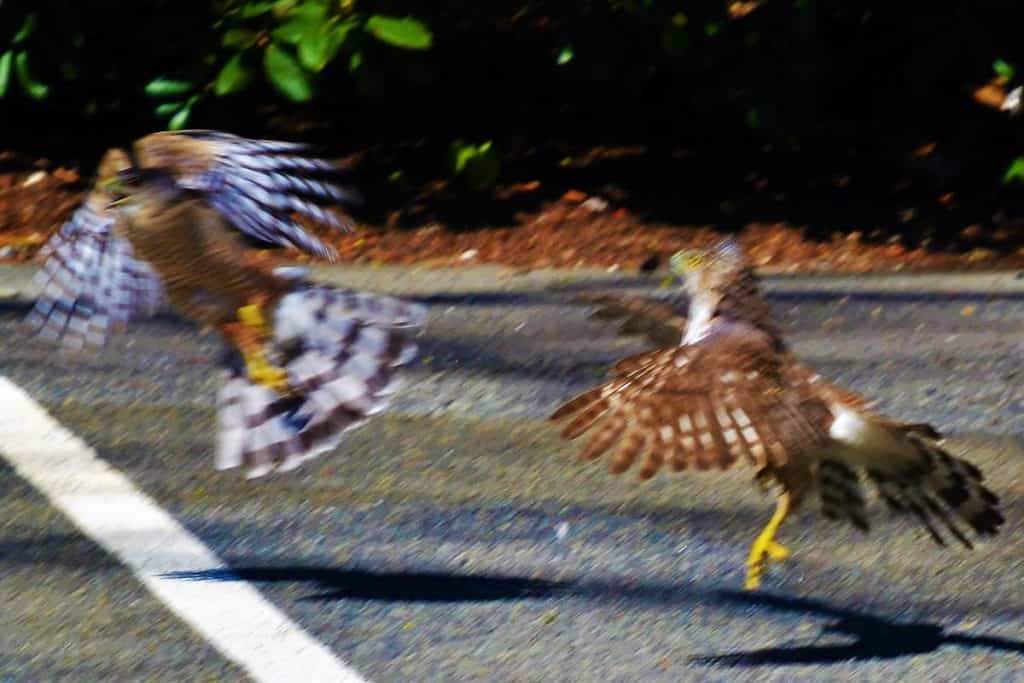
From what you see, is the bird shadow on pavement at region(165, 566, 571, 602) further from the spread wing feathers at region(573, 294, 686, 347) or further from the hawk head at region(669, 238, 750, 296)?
the hawk head at region(669, 238, 750, 296)

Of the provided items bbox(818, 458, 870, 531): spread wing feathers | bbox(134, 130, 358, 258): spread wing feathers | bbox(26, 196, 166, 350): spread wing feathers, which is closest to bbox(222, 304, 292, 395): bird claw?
bbox(134, 130, 358, 258): spread wing feathers

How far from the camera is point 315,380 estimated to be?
5.16 m

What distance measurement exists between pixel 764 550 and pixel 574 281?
3300 mm

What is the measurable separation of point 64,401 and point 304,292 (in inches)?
65.1

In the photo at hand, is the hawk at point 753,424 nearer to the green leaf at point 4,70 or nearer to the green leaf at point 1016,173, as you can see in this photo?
the green leaf at point 1016,173

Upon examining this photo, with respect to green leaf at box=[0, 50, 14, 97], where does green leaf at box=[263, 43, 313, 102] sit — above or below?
above

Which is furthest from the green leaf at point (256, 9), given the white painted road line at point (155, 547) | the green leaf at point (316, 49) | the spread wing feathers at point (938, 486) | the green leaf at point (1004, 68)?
the spread wing feathers at point (938, 486)

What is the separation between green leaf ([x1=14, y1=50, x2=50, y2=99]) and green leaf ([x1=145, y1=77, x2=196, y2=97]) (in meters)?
0.56

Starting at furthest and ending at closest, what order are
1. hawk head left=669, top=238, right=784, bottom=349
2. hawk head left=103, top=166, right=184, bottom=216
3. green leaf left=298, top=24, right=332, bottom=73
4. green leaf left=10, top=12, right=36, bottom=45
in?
green leaf left=10, top=12, right=36, bottom=45 → green leaf left=298, top=24, right=332, bottom=73 → hawk head left=103, top=166, right=184, bottom=216 → hawk head left=669, top=238, right=784, bottom=349

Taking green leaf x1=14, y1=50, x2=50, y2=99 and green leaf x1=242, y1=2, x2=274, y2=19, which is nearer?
green leaf x1=242, y1=2, x2=274, y2=19

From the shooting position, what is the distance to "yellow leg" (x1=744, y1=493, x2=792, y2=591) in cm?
479

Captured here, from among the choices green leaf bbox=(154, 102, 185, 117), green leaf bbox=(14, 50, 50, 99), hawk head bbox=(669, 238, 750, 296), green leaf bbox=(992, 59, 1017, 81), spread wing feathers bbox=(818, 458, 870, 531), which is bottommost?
spread wing feathers bbox=(818, 458, 870, 531)

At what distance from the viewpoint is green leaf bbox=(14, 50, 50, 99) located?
9.27 metres

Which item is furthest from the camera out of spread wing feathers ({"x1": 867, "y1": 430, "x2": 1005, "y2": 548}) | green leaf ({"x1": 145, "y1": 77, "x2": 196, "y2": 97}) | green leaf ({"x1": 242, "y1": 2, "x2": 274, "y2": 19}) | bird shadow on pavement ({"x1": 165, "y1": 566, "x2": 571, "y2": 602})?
green leaf ({"x1": 145, "y1": 77, "x2": 196, "y2": 97})
